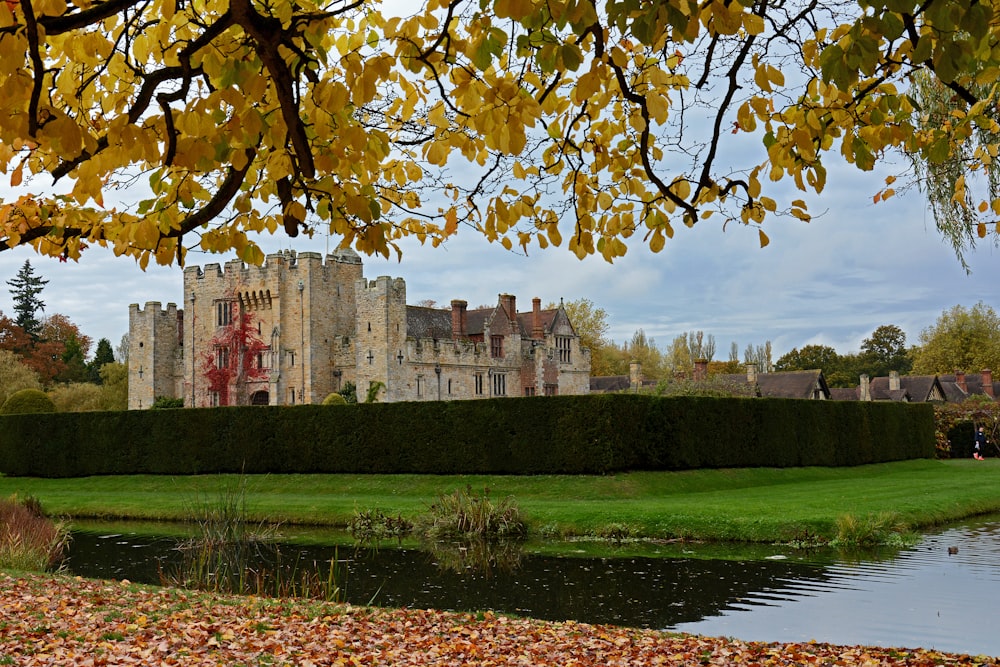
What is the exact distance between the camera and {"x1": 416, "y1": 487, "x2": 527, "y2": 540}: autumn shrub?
15.5 metres

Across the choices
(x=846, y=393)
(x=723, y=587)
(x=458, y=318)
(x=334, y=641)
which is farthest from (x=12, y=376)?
(x=846, y=393)

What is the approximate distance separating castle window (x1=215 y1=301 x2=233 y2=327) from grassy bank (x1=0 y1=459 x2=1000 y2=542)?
17298 mm

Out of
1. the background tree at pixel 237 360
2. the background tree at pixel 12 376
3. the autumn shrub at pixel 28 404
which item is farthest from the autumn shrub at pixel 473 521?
the background tree at pixel 12 376

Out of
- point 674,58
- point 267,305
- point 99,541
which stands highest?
point 267,305

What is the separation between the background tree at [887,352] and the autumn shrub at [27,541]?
232 ft

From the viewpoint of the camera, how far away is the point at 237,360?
45.9m

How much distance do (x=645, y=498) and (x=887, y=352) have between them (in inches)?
2558

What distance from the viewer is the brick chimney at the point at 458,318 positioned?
47.8m

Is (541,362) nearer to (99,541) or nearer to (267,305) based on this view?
(267,305)

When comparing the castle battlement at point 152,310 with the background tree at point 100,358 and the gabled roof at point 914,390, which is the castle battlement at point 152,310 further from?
the gabled roof at point 914,390

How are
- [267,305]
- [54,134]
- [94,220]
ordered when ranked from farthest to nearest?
[267,305]
[94,220]
[54,134]

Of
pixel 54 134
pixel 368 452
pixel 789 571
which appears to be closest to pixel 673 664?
pixel 54 134

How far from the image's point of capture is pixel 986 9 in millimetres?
3609

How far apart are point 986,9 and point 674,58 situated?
267cm
